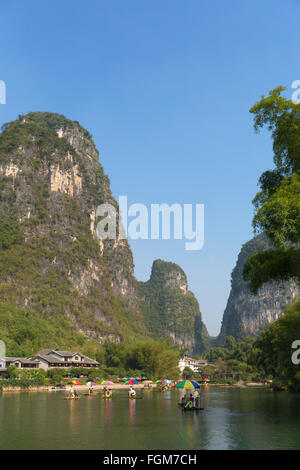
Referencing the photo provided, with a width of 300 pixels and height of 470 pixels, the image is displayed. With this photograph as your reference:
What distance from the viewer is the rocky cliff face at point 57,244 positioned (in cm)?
11181

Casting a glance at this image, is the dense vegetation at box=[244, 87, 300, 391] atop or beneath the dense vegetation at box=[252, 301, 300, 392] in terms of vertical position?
atop

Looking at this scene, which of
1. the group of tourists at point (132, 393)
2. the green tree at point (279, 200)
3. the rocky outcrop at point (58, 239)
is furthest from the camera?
the rocky outcrop at point (58, 239)

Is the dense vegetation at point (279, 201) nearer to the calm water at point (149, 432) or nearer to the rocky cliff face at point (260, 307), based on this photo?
the calm water at point (149, 432)

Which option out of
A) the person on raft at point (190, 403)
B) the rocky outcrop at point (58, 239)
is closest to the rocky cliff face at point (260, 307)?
the rocky outcrop at point (58, 239)

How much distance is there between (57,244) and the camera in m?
129

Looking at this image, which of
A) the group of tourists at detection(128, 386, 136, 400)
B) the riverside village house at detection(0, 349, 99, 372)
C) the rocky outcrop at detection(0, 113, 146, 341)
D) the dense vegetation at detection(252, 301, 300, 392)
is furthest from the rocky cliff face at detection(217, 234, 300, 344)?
the group of tourists at detection(128, 386, 136, 400)

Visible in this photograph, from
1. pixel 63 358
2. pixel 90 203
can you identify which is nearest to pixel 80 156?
pixel 90 203

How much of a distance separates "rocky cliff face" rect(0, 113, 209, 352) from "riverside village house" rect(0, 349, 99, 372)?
35.0 ft

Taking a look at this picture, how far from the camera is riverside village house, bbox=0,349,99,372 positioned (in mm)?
71500

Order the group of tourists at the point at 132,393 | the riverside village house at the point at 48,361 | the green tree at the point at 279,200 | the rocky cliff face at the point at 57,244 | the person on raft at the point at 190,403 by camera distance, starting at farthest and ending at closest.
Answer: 1. the rocky cliff face at the point at 57,244
2. the riverside village house at the point at 48,361
3. the group of tourists at the point at 132,393
4. the person on raft at the point at 190,403
5. the green tree at the point at 279,200

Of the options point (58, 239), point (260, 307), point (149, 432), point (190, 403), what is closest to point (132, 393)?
point (190, 403)

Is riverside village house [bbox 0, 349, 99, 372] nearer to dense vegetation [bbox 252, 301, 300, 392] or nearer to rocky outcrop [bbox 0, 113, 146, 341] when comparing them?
rocky outcrop [bbox 0, 113, 146, 341]

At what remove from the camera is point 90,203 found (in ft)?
493

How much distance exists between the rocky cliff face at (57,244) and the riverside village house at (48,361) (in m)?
10.7
